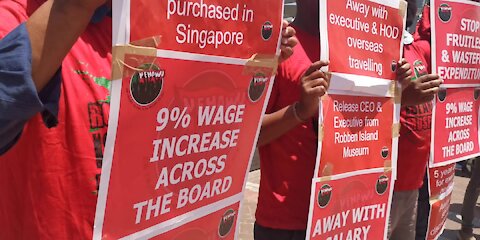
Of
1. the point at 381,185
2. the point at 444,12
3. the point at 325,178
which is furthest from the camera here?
the point at 444,12

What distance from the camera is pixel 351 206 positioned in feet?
6.98

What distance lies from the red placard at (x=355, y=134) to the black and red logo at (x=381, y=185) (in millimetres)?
55

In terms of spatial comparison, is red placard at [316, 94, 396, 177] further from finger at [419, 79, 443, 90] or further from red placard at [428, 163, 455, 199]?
red placard at [428, 163, 455, 199]

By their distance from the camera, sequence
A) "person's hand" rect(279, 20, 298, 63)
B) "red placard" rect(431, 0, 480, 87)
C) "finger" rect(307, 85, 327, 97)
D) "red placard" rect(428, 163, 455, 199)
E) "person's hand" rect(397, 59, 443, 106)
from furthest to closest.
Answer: "red placard" rect(428, 163, 455, 199) → "red placard" rect(431, 0, 480, 87) → "person's hand" rect(397, 59, 443, 106) → "finger" rect(307, 85, 327, 97) → "person's hand" rect(279, 20, 298, 63)

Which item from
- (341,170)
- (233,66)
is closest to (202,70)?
(233,66)

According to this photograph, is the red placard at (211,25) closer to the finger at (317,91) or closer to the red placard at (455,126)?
the finger at (317,91)

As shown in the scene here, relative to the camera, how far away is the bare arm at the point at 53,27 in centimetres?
108

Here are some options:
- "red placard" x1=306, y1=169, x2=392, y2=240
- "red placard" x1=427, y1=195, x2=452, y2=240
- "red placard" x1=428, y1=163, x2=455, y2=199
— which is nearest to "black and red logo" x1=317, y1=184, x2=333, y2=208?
"red placard" x1=306, y1=169, x2=392, y2=240

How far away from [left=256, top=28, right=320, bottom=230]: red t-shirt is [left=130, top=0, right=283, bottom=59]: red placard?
0.36 metres

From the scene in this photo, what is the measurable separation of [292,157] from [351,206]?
31 centimetres

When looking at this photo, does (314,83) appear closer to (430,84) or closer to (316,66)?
(316,66)

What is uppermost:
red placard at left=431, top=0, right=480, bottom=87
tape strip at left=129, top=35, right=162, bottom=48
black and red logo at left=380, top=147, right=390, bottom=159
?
red placard at left=431, top=0, right=480, bottom=87

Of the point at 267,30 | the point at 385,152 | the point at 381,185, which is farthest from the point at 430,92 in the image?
the point at 267,30

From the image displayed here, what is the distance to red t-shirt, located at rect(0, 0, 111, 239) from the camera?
3.97 ft
